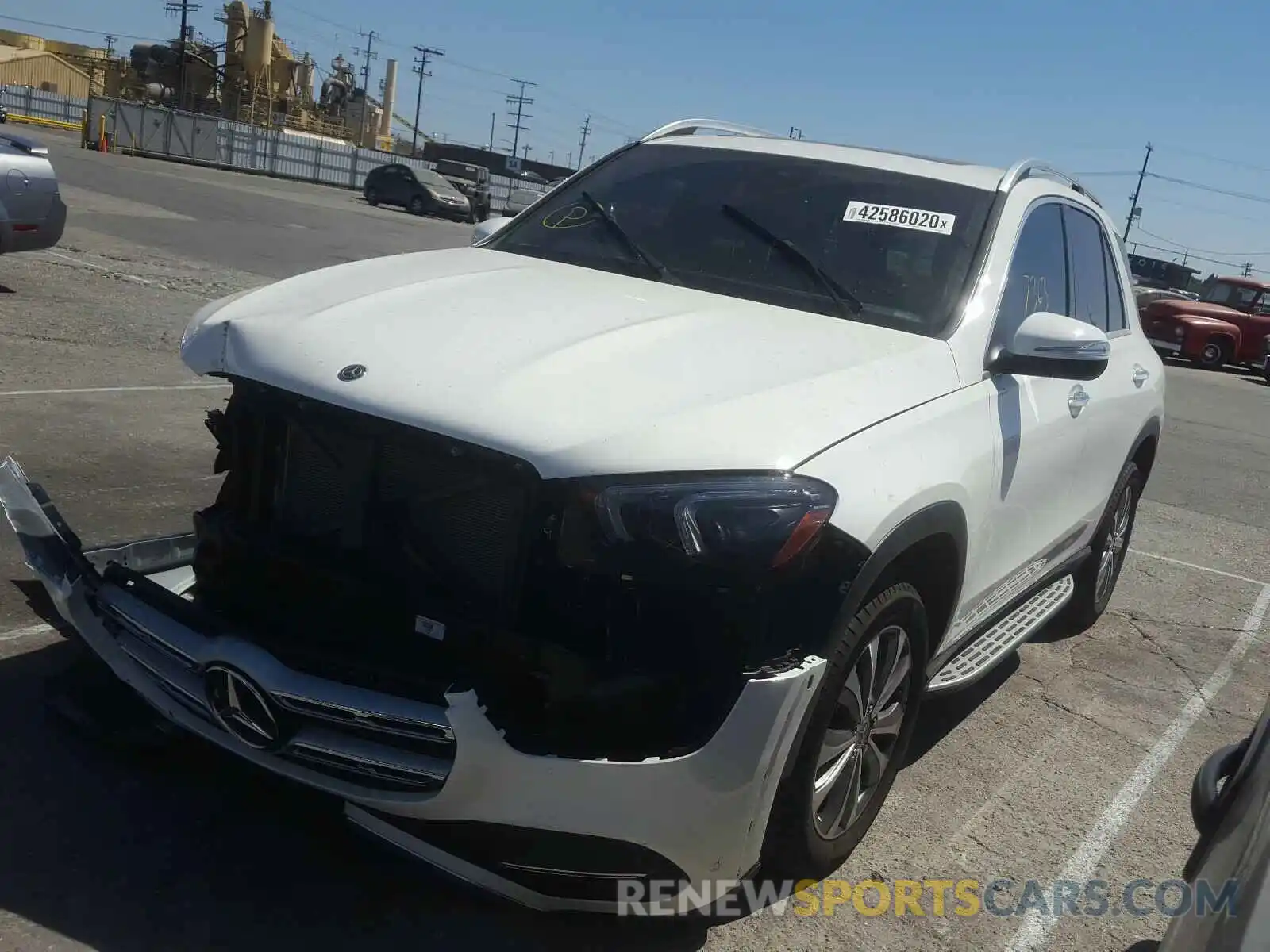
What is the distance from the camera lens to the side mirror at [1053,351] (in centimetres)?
354

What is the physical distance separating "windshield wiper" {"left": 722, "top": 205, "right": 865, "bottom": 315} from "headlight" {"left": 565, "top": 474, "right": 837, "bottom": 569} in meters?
1.30

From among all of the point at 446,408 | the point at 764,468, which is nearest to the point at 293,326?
the point at 446,408

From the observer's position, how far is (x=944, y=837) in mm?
3607

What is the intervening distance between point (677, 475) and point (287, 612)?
102cm

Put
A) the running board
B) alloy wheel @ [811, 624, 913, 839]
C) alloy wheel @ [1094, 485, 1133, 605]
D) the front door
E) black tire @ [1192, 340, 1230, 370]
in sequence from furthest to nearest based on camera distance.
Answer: black tire @ [1192, 340, 1230, 370] → alloy wheel @ [1094, 485, 1133, 605] → the running board → the front door → alloy wheel @ [811, 624, 913, 839]

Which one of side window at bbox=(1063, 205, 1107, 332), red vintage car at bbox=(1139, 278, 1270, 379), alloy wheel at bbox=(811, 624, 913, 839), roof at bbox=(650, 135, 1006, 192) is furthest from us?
red vintage car at bbox=(1139, 278, 1270, 379)

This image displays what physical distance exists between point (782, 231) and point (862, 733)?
1710mm

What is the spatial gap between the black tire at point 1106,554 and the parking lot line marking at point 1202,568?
1.75 meters

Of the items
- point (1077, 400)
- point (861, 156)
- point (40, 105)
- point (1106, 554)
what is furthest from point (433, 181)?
point (1077, 400)

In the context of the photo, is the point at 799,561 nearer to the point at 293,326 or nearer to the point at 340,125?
the point at 293,326

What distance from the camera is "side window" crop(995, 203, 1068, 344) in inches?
152

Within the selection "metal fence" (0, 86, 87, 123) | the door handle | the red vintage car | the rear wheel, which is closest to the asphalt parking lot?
the door handle

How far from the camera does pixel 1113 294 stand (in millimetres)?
5332

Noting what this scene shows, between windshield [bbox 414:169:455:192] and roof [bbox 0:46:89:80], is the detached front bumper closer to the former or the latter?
windshield [bbox 414:169:455:192]
